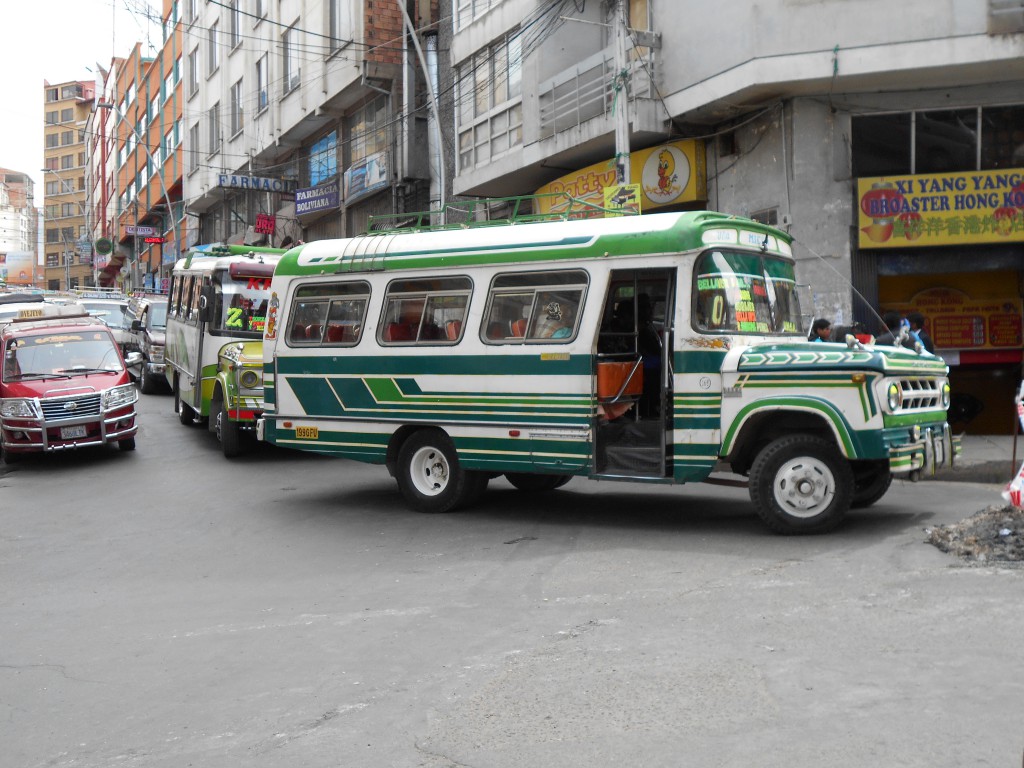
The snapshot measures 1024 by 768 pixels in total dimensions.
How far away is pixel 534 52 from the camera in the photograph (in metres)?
22.5

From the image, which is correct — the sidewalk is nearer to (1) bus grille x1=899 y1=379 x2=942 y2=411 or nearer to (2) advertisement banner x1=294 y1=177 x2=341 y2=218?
(1) bus grille x1=899 y1=379 x2=942 y2=411

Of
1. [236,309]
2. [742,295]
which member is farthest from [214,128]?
[742,295]

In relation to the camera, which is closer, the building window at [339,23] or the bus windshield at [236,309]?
the bus windshield at [236,309]

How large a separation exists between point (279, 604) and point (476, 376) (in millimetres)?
3715

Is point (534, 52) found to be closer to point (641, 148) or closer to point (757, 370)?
point (641, 148)

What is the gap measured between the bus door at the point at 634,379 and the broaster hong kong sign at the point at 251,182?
28.9 metres

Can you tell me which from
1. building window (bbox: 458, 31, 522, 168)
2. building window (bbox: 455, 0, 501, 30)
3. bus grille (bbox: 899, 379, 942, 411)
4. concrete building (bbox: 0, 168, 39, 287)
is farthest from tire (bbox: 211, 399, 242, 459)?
concrete building (bbox: 0, 168, 39, 287)

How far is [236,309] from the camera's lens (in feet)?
57.1

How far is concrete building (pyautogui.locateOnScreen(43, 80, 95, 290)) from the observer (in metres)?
119

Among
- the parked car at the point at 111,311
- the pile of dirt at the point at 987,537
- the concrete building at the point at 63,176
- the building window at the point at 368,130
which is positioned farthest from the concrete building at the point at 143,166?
the pile of dirt at the point at 987,537

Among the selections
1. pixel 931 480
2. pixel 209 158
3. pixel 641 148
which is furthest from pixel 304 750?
pixel 209 158

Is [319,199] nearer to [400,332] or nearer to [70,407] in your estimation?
[70,407]

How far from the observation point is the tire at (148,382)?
2692 centimetres

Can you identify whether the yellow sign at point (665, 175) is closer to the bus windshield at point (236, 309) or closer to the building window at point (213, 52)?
the bus windshield at point (236, 309)
